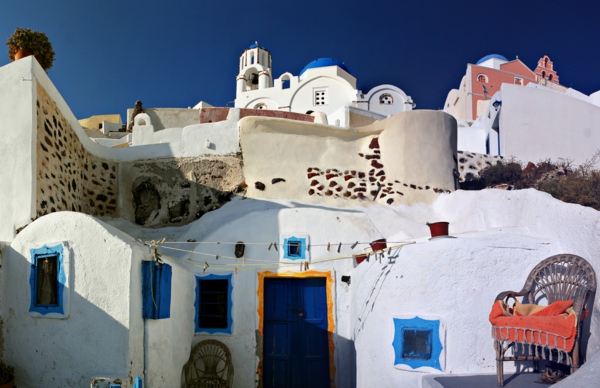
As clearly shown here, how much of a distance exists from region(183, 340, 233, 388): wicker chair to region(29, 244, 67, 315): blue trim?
7.65 feet

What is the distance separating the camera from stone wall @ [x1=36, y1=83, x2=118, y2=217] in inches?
327

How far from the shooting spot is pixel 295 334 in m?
8.67

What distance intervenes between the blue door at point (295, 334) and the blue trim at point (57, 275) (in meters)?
3.42

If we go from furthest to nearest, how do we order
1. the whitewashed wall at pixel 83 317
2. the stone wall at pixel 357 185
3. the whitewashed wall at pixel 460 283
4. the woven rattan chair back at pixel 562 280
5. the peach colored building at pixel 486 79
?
1. the peach colored building at pixel 486 79
2. the stone wall at pixel 357 185
3. the whitewashed wall at pixel 460 283
4. the whitewashed wall at pixel 83 317
5. the woven rattan chair back at pixel 562 280

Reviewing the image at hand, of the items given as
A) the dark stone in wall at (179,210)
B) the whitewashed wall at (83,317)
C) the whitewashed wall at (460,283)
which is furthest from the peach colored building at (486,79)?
the whitewashed wall at (83,317)

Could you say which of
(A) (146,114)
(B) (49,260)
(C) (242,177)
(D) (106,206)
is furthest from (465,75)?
(B) (49,260)

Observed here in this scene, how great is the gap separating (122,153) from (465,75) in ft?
74.1

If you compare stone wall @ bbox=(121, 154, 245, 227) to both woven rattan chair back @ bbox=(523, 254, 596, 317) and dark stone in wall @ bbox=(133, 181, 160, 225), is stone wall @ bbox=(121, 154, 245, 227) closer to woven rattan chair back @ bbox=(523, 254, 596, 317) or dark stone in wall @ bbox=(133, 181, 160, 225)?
dark stone in wall @ bbox=(133, 181, 160, 225)

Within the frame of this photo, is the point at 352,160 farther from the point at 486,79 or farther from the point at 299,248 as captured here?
the point at 486,79

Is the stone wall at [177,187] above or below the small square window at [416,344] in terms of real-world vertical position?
above

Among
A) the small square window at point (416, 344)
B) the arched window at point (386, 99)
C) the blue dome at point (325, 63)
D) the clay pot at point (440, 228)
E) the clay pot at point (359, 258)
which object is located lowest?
the small square window at point (416, 344)

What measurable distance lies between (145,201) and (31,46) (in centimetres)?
Answer: 388

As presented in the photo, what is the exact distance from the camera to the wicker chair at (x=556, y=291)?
5.34m

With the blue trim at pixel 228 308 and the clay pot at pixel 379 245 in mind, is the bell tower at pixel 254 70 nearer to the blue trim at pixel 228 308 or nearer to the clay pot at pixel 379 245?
the blue trim at pixel 228 308
